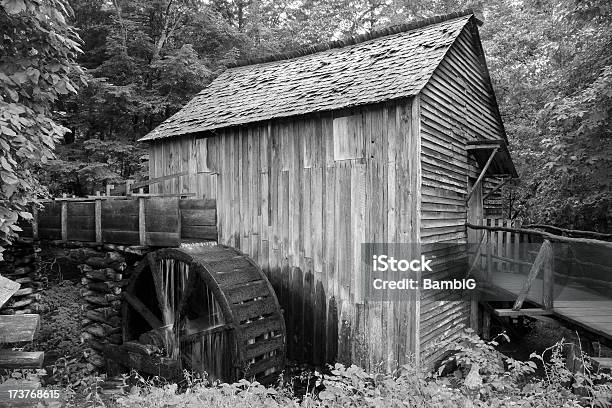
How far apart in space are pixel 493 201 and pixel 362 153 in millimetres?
6557

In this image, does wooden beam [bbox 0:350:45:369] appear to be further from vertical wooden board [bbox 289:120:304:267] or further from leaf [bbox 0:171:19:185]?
vertical wooden board [bbox 289:120:304:267]

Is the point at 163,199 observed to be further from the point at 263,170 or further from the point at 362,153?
the point at 362,153

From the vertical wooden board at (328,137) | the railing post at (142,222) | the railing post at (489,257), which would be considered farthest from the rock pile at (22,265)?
the railing post at (489,257)

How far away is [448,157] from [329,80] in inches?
102

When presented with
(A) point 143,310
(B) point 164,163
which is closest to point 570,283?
(A) point 143,310

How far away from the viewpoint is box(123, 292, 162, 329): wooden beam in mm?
8352

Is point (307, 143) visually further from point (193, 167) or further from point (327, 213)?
point (193, 167)

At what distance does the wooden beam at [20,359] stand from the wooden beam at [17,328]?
0.23 m

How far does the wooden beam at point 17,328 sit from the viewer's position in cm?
271

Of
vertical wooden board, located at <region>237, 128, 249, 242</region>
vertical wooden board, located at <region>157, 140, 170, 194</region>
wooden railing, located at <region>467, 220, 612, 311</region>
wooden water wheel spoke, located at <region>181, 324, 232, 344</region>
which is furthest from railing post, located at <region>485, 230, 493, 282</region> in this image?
vertical wooden board, located at <region>157, 140, 170, 194</region>

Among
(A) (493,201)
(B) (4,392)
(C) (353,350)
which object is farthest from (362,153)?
(A) (493,201)

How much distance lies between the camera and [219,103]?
31.9 feet

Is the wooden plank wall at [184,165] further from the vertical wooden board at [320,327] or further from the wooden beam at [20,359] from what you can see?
the wooden beam at [20,359]

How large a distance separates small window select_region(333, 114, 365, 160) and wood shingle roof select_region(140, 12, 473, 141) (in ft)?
1.18
